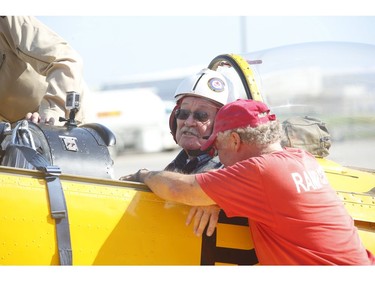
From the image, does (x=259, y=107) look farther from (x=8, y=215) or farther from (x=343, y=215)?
(x=8, y=215)

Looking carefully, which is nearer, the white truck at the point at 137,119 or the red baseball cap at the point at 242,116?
the red baseball cap at the point at 242,116

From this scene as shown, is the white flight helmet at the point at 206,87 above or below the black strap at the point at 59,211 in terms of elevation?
above

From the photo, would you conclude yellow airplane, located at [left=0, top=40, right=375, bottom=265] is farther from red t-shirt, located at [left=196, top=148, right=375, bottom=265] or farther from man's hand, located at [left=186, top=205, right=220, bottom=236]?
red t-shirt, located at [left=196, top=148, right=375, bottom=265]

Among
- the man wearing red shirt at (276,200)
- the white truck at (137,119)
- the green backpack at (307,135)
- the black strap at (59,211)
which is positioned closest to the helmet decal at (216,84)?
the green backpack at (307,135)

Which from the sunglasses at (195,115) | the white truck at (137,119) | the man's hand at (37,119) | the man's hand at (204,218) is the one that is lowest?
the white truck at (137,119)

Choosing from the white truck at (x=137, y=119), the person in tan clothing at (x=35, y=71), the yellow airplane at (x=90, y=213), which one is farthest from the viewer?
the white truck at (x=137, y=119)

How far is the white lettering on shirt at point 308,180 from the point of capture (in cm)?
290

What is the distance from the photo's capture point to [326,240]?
289cm

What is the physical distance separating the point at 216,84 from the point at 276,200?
3.79 feet

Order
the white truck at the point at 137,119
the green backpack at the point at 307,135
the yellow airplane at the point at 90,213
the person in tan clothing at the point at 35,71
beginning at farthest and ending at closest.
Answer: the white truck at the point at 137,119, the person in tan clothing at the point at 35,71, the green backpack at the point at 307,135, the yellow airplane at the point at 90,213

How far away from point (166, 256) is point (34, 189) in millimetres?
674

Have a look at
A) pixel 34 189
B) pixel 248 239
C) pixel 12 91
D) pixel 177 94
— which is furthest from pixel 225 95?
pixel 12 91

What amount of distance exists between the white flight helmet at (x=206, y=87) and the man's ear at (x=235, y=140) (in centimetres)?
75

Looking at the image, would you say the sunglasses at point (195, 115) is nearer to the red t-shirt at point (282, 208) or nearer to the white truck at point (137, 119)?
the red t-shirt at point (282, 208)
